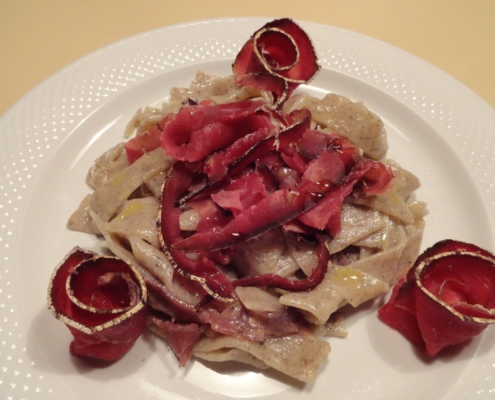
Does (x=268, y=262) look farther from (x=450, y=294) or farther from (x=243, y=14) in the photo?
(x=243, y=14)

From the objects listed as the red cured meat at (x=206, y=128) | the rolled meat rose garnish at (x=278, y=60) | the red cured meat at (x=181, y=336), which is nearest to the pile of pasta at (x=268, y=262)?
the red cured meat at (x=181, y=336)

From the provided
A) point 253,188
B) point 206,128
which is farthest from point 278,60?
point 253,188

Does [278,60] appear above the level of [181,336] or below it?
above

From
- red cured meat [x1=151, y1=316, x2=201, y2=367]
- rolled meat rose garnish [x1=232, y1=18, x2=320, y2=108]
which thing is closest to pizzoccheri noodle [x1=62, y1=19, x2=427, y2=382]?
red cured meat [x1=151, y1=316, x2=201, y2=367]

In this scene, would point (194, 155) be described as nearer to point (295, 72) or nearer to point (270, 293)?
point (270, 293)

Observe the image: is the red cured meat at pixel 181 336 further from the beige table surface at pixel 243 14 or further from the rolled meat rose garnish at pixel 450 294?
the beige table surface at pixel 243 14

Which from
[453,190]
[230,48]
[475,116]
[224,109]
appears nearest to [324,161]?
[224,109]

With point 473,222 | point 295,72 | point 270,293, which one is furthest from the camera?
point 295,72
